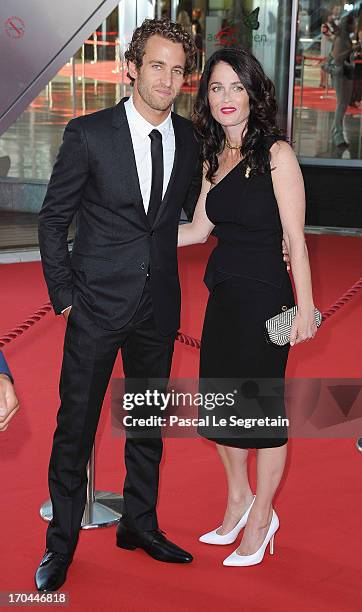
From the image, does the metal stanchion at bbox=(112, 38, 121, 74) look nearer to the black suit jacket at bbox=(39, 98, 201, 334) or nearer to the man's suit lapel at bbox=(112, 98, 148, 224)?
the black suit jacket at bbox=(39, 98, 201, 334)

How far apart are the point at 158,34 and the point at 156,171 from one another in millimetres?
401

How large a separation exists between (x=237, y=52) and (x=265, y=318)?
2.69 ft

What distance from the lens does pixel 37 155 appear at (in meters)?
11.7

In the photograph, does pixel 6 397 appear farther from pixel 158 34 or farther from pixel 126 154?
pixel 158 34

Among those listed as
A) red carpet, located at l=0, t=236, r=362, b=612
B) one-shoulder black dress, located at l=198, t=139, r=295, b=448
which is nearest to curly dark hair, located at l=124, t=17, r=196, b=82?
one-shoulder black dress, located at l=198, t=139, r=295, b=448

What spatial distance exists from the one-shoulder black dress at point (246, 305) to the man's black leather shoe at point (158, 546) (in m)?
0.40

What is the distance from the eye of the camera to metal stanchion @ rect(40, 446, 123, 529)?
3.60m

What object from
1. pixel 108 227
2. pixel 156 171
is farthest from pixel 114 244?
pixel 156 171

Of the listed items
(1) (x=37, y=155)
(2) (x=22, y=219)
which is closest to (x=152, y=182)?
(2) (x=22, y=219)

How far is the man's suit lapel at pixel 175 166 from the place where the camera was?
121 inches

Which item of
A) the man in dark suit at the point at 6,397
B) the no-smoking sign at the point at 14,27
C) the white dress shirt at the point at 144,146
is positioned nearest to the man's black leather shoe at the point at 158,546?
the white dress shirt at the point at 144,146

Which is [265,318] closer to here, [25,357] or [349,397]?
[349,397]

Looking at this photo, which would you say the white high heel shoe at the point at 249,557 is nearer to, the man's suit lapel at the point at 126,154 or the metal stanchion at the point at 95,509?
the metal stanchion at the point at 95,509

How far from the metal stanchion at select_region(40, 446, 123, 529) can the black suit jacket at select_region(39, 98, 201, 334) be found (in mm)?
685
